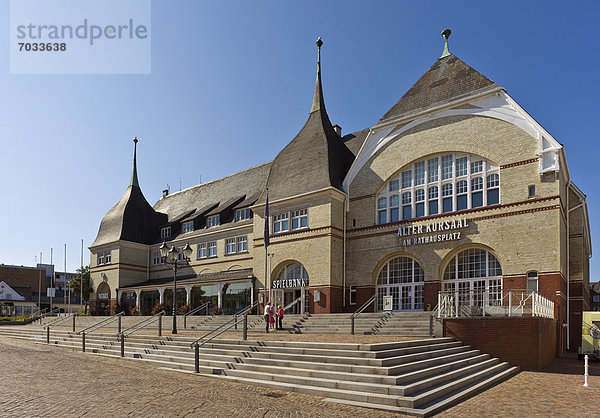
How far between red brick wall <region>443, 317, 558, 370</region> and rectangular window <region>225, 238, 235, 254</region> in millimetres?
22066

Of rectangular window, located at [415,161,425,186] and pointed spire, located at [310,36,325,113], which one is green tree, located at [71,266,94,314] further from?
rectangular window, located at [415,161,425,186]

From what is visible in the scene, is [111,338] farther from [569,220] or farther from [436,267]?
[569,220]

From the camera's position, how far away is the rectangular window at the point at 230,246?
36938 mm

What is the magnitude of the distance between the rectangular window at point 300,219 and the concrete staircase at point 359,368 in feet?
44.1

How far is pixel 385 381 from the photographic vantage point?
1098cm

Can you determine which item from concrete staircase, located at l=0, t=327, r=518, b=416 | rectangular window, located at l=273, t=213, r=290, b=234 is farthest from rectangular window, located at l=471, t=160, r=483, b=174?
rectangular window, located at l=273, t=213, r=290, b=234

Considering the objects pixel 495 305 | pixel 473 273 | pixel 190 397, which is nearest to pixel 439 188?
pixel 473 273

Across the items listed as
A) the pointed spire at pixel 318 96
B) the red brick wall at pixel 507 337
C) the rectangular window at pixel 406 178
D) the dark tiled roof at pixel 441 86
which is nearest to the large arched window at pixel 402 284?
the rectangular window at pixel 406 178

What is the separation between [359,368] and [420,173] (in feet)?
56.9

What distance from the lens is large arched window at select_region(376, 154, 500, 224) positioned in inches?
963

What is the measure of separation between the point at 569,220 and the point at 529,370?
1331 centimetres

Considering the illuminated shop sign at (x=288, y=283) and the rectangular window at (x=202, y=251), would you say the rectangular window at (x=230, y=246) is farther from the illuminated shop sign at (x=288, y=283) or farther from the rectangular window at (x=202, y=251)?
the illuminated shop sign at (x=288, y=283)

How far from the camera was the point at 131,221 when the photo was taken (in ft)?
151

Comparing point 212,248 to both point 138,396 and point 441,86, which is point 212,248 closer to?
point 441,86
